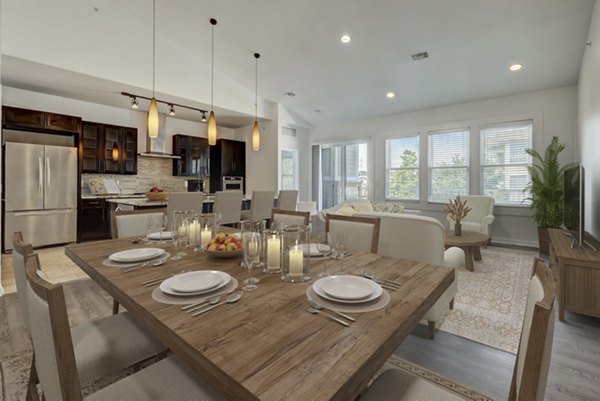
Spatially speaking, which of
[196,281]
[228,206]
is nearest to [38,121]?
[228,206]

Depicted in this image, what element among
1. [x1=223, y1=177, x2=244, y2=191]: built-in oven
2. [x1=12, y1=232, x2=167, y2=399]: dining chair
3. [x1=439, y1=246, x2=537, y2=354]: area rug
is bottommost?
[x1=439, y1=246, x2=537, y2=354]: area rug

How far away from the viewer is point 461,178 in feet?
19.0

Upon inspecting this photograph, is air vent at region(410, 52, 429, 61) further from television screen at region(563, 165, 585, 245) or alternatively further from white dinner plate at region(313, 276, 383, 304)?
white dinner plate at region(313, 276, 383, 304)

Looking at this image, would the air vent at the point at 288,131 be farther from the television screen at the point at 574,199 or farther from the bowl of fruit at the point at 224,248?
the bowl of fruit at the point at 224,248

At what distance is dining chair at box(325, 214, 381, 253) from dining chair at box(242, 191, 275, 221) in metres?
2.54

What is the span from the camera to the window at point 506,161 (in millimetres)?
5121

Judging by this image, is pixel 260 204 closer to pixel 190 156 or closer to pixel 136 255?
pixel 136 255

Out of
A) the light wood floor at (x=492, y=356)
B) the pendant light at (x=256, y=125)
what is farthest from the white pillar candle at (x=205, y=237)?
the pendant light at (x=256, y=125)

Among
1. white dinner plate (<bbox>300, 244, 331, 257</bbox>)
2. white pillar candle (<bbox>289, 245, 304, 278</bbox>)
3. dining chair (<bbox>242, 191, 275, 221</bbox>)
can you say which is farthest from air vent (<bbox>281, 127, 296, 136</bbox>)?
white pillar candle (<bbox>289, 245, 304, 278</bbox>)

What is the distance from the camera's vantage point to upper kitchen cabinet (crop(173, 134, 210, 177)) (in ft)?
21.9

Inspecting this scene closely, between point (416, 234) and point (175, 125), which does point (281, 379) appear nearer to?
point (416, 234)

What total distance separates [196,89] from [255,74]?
1180mm

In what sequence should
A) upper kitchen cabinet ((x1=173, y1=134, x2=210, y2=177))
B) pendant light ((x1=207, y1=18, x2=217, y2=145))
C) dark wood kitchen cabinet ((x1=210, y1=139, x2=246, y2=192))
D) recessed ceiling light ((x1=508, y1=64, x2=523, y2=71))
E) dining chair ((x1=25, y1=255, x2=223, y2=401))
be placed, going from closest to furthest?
dining chair ((x1=25, y1=255, x2=223, y2=401)), pendant light ((x1=207, y1=18, x2=217, y2=145)), recessed ceiling light ((x1=508, y1=64, x2=523, y2=71)), upper kitchen cabinet ((x1=173, y1=134, x2=210, y2=177)), dark wood kitchen cabinet ((x1=210, y1=139, x2=246, y2=192))

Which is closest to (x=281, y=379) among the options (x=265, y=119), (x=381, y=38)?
(x=381, y=38)
